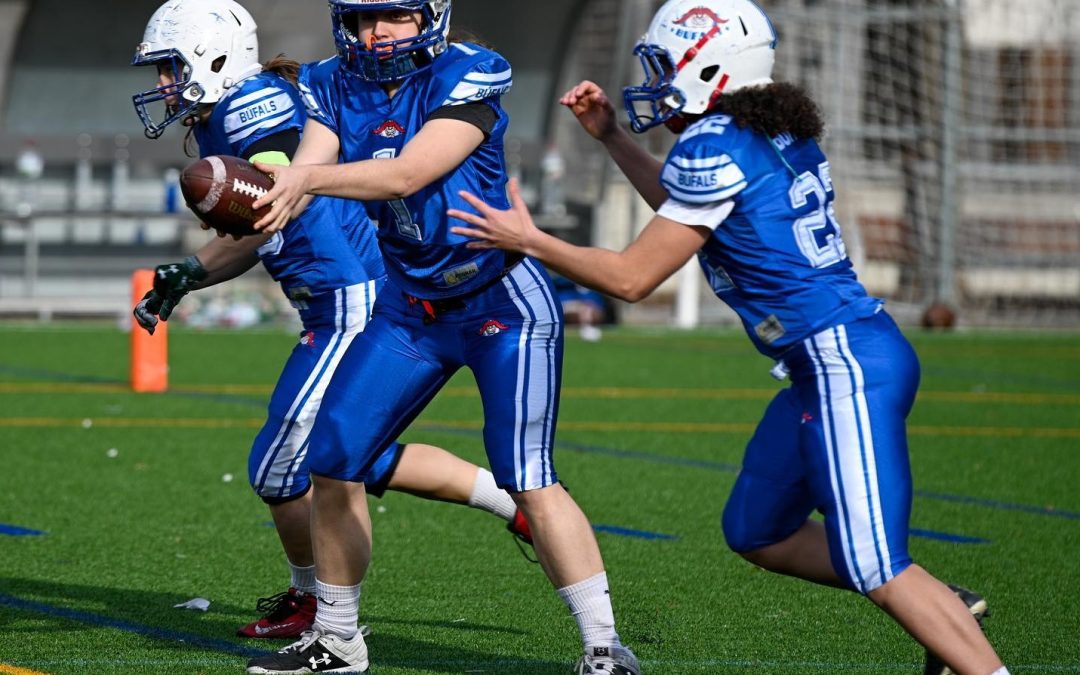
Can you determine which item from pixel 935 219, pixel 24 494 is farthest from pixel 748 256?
pixel 935 219

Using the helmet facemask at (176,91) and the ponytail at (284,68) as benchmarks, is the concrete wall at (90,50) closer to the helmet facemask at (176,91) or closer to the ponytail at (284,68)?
the ponytail at (284,68)

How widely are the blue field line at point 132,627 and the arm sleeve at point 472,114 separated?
1581 mm

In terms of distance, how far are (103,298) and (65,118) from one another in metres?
3.24

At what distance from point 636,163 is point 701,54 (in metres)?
0.54

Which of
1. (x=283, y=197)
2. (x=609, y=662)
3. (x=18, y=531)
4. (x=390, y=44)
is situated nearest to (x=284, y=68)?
(x=390, y=44)

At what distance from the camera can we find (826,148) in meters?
19.4

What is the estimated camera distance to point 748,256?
3.84 metres

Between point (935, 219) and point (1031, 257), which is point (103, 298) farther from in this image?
point (1031, 257)

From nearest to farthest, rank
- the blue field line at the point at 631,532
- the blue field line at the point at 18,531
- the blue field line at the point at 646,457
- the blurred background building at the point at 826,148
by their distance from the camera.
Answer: the blue field line at the point at 18,531 < the blue field line at the point at 631,532 < the blue field line at the point at 646,457 < the blurred background building at the point at 826,148

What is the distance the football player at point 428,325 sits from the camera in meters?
4.27

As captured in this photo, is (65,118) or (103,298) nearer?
(103,298)

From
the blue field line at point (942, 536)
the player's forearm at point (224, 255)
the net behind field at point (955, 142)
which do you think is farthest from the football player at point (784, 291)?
the net behind field at point (955, 142)

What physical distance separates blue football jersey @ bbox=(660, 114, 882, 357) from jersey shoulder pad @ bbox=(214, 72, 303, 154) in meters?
1.51

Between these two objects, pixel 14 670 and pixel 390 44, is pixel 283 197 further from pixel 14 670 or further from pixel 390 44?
pixel 14 670
